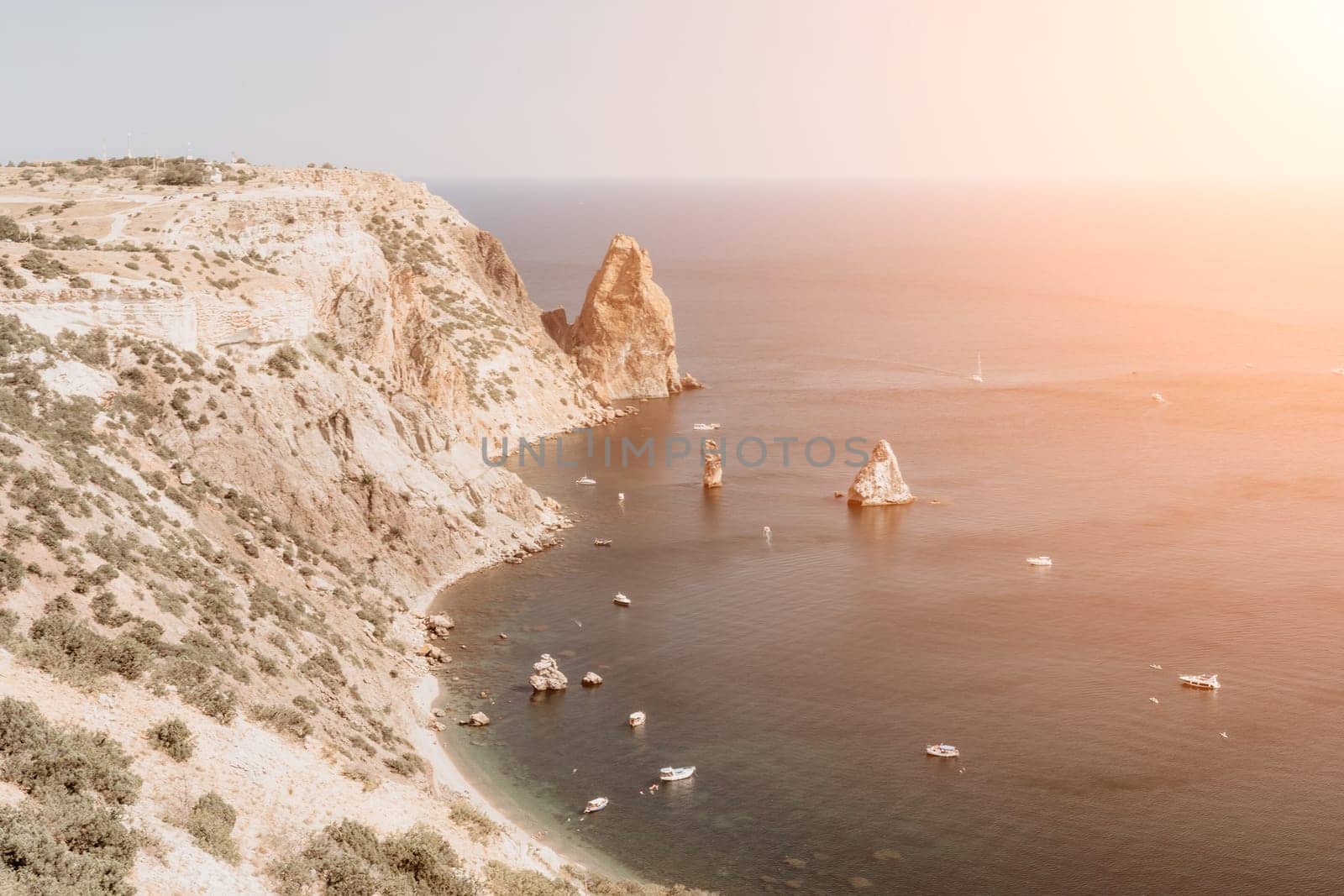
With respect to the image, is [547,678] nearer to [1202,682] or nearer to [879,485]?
[1202,682]

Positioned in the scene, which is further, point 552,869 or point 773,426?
point 773,426

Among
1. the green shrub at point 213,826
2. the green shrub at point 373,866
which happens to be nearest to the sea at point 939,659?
the green shrub at point 373,866

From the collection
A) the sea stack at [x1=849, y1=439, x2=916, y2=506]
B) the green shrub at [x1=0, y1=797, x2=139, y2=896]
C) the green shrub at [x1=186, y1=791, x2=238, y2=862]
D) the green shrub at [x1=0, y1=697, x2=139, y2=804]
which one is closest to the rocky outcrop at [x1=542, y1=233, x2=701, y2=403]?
the sea stack at [x1=849, y1=439, x2=916, y2=506]

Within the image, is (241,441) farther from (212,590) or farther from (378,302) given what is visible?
(378,302)

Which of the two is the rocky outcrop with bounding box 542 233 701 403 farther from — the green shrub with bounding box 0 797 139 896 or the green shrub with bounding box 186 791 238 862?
the green shrub with bounding box 0 797 139 896

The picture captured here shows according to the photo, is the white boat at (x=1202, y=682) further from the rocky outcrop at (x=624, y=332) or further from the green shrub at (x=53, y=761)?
the rocky outcrop at (x=624, y=332)

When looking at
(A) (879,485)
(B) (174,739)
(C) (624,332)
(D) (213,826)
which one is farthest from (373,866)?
(C) (624,332)

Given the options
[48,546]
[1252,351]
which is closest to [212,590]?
[48,546]

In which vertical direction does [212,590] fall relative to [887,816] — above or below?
above
